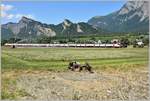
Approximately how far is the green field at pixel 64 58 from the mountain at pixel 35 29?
1.99 ft

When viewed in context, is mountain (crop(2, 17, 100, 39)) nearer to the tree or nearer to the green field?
the green field

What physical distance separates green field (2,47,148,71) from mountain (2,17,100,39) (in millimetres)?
607

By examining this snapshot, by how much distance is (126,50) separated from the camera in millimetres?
14719

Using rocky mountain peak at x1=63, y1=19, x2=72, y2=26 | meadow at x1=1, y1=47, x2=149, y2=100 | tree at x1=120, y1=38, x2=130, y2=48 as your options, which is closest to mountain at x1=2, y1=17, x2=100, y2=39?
rocky mountain peak at x1=63, y1=19, x2=72, y2=26

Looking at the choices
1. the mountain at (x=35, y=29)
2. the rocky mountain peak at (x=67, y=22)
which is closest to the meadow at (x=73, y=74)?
the mountain at (x=35, y=29)

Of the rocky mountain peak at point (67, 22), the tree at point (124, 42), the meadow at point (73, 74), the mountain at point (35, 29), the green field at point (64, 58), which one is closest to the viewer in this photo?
the meadow at point (73, 74)

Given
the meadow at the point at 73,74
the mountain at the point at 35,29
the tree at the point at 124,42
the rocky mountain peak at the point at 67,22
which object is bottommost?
the meadow at the point at 73,74

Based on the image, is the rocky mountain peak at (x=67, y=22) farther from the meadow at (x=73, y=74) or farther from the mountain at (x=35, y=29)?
the meadow at (x=73, y=74)

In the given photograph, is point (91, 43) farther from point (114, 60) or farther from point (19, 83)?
A: point (19, 83)

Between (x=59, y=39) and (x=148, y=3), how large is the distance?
365 cm

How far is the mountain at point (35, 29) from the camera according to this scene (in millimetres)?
12566

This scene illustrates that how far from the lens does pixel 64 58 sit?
13.9 m

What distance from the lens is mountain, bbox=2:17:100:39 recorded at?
12.6 m

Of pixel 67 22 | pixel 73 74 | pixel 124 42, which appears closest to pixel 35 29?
pixel 67 22
